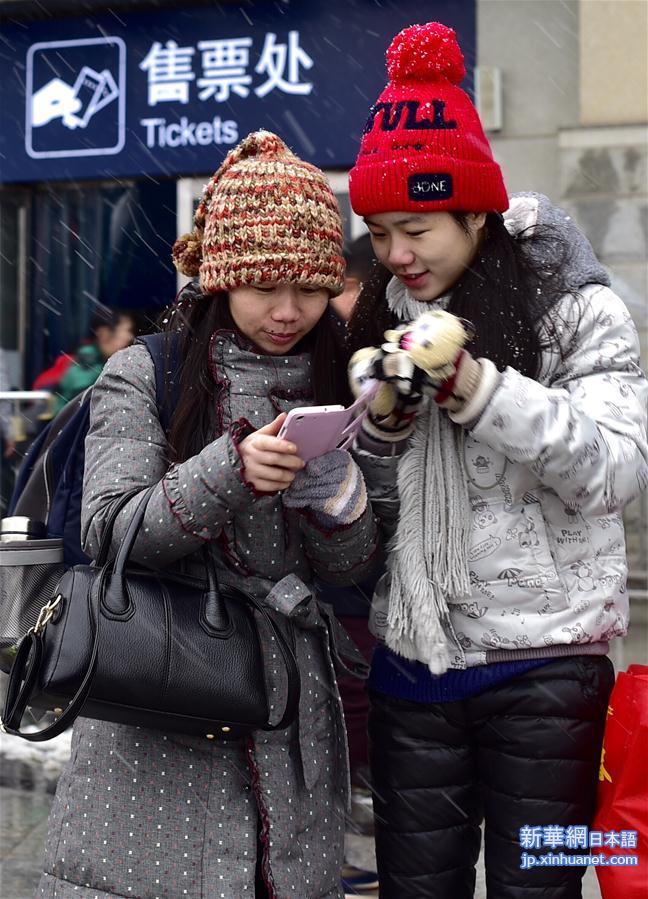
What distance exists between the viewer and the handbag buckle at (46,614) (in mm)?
2000

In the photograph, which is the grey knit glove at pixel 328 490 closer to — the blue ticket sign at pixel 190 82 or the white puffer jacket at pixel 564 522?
the white puffer jacket at pixel 564 522

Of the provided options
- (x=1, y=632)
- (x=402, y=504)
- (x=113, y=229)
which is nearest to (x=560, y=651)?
(x=402, y=504)

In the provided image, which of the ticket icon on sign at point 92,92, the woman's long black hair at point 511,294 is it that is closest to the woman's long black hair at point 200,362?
the woman's long black hair at point 511,294

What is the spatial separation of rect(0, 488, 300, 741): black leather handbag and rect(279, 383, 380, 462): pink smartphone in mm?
305

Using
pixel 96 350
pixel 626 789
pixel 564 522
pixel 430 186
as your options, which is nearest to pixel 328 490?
pixel 564 522

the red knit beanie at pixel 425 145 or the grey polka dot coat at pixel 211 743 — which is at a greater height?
the red knit beanie at pixel 425 145

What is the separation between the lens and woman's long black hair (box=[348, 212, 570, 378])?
2.16 metres

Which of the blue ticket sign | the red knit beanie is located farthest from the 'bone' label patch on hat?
the blue ticket sign

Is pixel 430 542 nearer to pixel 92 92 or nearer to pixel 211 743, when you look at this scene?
pixel 211 743

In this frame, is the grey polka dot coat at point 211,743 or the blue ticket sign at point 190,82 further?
the blue ticket sign at point 190,82

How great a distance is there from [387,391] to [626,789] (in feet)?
2.79

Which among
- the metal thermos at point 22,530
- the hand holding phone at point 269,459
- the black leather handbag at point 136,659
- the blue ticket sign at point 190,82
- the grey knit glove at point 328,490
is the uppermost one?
the blue ticket sign at point 190,82

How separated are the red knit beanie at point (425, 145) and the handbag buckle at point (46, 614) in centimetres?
96

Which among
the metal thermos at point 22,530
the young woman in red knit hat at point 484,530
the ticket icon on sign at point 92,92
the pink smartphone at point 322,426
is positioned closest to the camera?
the pink smartphone at point 322,426
